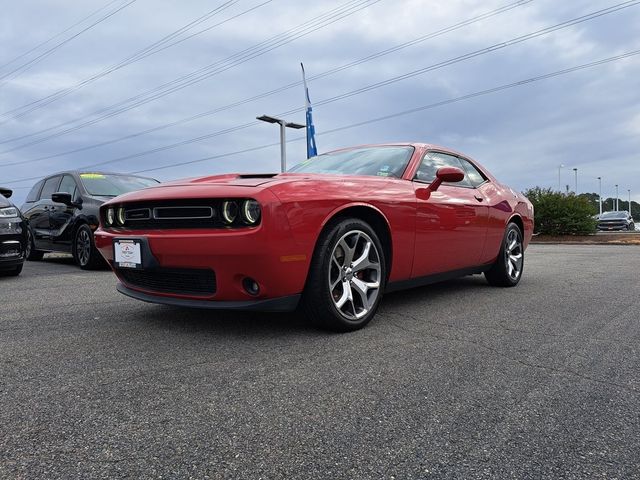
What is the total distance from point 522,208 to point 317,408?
442 cm

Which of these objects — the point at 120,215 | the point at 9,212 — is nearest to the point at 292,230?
the point at 120,215

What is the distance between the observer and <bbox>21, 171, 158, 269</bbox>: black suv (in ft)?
22.2

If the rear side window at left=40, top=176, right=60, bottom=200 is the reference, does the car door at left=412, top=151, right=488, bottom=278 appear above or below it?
below

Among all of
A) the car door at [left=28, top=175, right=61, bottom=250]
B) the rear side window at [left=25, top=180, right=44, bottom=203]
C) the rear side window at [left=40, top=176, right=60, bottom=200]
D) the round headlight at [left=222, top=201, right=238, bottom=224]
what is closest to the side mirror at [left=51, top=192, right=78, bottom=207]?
the car door at [left=28, top=175, right=61, bottom=250]

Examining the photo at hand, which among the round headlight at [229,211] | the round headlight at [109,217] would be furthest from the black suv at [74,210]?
the round headlight at [229,211]

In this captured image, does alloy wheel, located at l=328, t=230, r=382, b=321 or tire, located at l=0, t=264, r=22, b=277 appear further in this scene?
tire, located at l=0, t=264, r=22, b=277

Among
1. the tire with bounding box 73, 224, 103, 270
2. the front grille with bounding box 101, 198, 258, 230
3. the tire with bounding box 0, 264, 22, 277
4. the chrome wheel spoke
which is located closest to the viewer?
the front grille with bounding box 101, 198, 258, 230

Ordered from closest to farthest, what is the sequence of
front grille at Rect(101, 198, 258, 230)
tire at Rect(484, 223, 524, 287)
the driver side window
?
front grille at Rect(101, 198, 258, 230), the driver side window, tire at Rect(484, 223, 524, 287)

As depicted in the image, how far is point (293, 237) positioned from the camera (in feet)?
9.18

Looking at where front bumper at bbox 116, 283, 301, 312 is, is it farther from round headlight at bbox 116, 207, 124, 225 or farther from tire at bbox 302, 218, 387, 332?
round headlight at bbox 116, 207, 124, 225

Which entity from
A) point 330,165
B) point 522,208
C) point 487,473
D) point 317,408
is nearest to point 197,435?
point 317,408

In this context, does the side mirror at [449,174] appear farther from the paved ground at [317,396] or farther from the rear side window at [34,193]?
the rear side window at [34,193]

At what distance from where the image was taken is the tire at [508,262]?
5074 millimetres

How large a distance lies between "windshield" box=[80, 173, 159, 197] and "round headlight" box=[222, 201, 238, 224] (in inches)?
183
